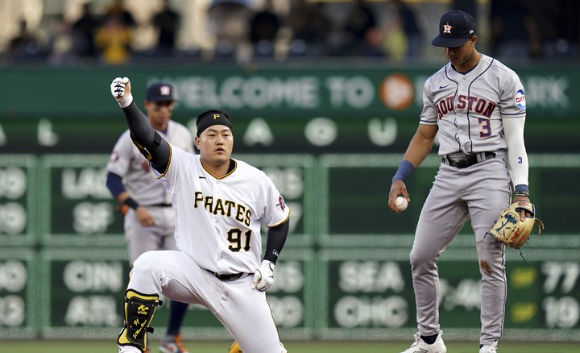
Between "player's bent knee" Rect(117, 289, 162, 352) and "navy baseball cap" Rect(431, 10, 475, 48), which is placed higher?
"navy baseball cap" Rect(431, 10, 475, 48)

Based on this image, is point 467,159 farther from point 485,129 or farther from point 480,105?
point 480,105

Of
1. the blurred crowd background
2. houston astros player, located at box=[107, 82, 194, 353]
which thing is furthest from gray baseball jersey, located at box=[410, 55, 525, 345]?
the blurred crowd background

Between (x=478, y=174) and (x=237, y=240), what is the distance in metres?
1.77

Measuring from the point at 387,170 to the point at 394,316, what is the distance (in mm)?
1555

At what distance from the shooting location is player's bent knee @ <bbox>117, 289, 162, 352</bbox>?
7.25 m

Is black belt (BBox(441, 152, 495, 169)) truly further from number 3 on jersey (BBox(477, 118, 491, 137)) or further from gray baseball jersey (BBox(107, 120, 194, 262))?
gray baseball jersey (BBox(107, 120, 194, 262))

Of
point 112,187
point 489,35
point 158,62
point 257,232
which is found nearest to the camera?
point 257,232

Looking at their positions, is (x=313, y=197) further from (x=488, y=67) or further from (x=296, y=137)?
(x=488, y=67)

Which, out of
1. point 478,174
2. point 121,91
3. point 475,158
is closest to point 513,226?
point 478,174

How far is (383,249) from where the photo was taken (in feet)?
39.9

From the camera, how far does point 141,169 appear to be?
34.0ft

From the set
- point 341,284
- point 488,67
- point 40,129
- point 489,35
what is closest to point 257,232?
point 488,67

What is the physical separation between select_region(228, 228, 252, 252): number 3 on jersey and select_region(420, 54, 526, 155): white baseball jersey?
5.17ft

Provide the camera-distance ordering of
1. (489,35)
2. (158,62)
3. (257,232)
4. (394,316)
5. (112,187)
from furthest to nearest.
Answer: (489,35)
(158,62)
(394,316)
(112,187)
(257,232)
